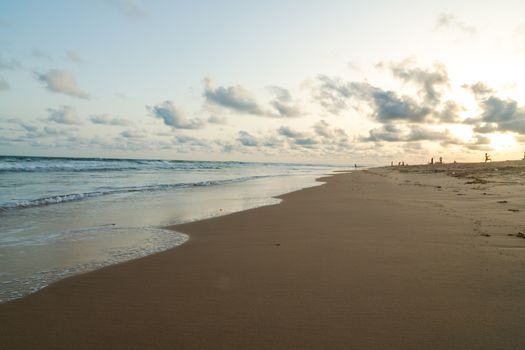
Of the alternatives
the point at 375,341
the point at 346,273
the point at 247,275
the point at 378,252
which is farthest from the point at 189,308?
the point at 378,252

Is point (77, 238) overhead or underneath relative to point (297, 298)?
underneath

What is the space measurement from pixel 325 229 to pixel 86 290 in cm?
464

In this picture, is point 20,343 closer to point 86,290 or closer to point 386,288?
point 86,290

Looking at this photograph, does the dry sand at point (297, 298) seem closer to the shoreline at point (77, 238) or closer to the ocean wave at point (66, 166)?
the shoreline at point (77, 238)

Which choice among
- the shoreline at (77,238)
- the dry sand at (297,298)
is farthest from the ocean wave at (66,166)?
the dry sand at (297,298)

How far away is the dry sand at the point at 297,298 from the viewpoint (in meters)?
2.66

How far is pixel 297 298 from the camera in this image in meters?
3.39

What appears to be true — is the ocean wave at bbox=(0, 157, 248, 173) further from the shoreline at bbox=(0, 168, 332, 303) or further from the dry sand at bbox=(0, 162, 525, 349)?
the dry sand at bbox=(0, 162, 525, 349)

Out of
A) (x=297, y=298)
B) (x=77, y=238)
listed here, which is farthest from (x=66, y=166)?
(x=297, y=298)

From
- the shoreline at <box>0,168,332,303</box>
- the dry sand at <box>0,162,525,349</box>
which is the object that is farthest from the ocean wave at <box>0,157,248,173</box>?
the dry sand at <box>0,162,525,349</box>

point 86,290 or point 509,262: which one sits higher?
point 509,262

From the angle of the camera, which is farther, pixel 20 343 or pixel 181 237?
pixel 181 237

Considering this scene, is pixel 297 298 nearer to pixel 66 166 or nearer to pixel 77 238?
pixel 77 238

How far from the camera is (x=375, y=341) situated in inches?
102
